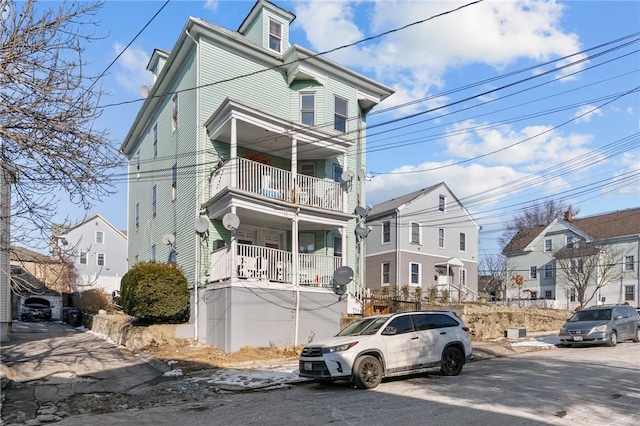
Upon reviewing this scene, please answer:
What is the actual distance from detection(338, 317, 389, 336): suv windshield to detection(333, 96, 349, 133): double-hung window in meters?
11.5

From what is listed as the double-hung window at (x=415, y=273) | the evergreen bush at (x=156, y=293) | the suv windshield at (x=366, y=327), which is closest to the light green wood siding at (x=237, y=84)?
the evergreen bush at (x=156, y=293)

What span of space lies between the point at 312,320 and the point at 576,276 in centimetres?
3188

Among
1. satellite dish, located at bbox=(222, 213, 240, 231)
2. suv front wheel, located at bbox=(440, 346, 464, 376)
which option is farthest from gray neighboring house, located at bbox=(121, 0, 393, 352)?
suv front wheel, located at bbox=(440, 346, 464, 376)

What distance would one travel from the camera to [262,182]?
18375mm

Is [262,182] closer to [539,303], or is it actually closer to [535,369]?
[535,369]

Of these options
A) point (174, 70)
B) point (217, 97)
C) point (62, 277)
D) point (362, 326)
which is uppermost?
point (174, 70)

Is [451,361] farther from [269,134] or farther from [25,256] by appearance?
Answer: [269,134]

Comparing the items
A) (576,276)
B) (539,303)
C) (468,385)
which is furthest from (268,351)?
(576,276)

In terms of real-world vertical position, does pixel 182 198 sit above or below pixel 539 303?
above

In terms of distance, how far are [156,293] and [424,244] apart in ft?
76.2

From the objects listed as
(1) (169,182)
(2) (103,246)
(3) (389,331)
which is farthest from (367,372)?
(2) (103,246)

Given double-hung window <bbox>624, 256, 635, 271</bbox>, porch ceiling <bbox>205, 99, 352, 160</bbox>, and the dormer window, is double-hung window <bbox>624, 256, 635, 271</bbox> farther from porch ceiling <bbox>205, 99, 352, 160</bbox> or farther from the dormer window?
the dormer window

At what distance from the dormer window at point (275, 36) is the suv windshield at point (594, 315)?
1655 cm

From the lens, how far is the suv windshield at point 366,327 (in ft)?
38.1
